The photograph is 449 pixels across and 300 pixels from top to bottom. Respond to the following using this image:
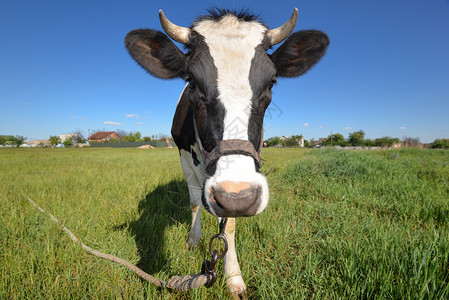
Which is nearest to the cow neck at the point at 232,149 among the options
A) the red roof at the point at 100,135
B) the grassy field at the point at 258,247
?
the grassy field at the point at 258,247

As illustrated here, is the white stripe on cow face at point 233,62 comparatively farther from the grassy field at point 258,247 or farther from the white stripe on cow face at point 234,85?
the grassy field at point 258,247

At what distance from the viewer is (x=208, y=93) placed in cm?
156

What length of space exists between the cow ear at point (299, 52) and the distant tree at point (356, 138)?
93.0 meters

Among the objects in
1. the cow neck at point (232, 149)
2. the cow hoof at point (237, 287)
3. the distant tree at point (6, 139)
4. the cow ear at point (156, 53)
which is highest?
the distant tree at point (6, 139)

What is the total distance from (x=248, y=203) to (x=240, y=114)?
Result: 2.03ft

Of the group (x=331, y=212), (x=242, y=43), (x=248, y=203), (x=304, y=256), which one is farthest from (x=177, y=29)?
(x=331, y=212)

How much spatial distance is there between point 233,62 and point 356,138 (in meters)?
98.3

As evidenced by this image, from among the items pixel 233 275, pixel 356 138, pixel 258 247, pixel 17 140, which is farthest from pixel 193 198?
pixel 356 138

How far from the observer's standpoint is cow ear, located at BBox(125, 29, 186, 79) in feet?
6.59

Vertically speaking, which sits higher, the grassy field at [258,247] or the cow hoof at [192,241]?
the grassy field at [258,247]

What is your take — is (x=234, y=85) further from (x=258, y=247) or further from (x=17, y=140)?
(x=17, y=140)

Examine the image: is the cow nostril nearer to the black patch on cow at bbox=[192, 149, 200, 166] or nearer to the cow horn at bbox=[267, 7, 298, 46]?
the black patch on cow at bbox=[192, 149, 200, 166]

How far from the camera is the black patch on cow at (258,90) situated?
1.51 metres

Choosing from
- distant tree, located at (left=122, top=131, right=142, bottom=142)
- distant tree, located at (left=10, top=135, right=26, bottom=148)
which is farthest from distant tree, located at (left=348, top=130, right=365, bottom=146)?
distant tree, located at (left=10, top=135, right=26, bottom=148)
